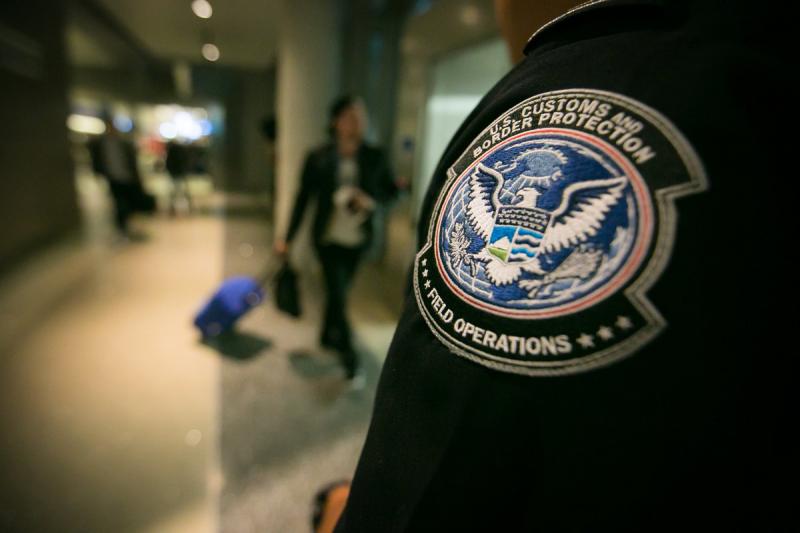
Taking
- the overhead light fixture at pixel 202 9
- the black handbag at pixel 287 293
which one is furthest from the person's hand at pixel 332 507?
the overhead light fixture at pixel 202 9

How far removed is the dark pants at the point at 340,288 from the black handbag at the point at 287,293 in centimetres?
21

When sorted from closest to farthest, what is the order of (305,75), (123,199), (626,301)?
1. (626,301)
2. (305,75)
3. (123,199)

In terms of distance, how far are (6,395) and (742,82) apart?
3.37 metres

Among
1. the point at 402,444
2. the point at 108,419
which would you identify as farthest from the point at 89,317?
the point at 402,444

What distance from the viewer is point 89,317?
11.5 ft

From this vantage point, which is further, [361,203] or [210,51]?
[210,51]

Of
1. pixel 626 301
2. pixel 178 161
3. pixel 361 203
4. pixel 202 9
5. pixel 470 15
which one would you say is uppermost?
pixel 202 9

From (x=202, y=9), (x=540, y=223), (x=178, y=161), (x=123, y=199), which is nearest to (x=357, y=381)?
(x=540, y=223)

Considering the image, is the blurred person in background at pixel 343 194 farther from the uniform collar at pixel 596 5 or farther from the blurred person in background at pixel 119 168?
the blurred person in background at pixel 119 168

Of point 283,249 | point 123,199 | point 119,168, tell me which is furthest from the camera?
point 123,199

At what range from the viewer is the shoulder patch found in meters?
0.31

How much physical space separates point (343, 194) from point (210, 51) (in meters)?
10.3

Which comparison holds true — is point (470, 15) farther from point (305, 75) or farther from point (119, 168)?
point (119, 168)

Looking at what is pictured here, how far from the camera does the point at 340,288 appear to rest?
108 inches
